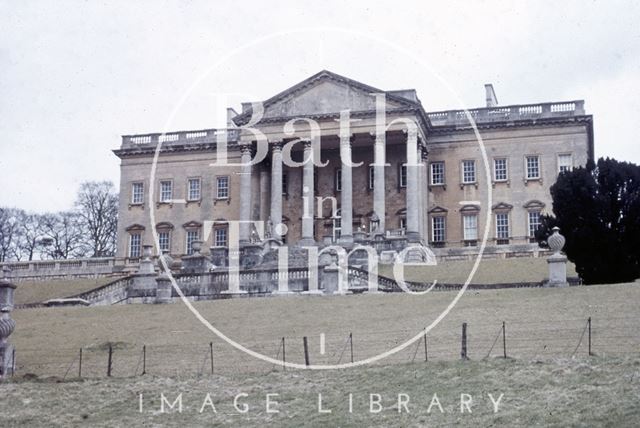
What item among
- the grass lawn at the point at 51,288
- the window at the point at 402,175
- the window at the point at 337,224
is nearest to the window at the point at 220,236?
the window at the point at 337,224

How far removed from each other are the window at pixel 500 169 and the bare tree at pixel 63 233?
3847 cm

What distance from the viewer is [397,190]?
2479 inches

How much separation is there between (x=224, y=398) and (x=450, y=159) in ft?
140

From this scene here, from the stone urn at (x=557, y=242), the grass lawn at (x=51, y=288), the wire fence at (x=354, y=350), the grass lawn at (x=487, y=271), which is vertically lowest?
the wire fence at (x=354, y=350)

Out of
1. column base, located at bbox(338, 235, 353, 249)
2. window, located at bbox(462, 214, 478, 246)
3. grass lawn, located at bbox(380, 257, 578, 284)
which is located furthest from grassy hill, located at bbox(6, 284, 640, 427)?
window, located at bbox(462, 214, 478, 246)

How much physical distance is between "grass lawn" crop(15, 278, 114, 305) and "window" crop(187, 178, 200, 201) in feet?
41.9

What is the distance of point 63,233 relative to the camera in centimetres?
8569

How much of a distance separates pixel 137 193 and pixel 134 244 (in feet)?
12.5

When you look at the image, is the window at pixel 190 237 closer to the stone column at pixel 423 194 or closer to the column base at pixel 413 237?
the stone column at pixel 423 194

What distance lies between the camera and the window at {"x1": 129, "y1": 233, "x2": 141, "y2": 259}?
66625mm

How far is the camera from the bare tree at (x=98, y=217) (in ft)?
277

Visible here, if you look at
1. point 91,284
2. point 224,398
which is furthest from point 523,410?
point 91,284

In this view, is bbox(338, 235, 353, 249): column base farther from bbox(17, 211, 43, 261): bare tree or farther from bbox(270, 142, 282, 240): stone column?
bbox(17, 211, 43, 261): bare tree

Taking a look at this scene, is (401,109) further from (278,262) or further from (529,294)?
(529,294)
